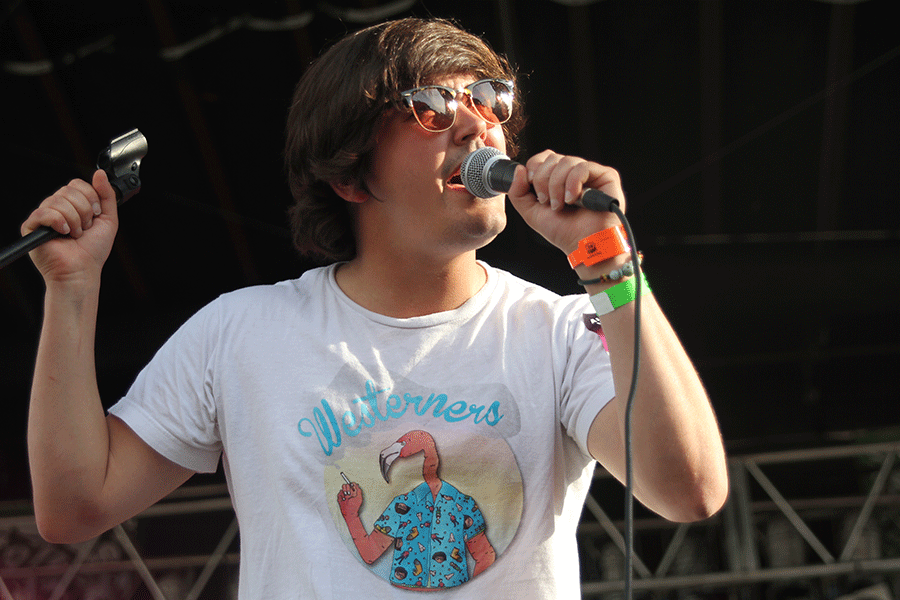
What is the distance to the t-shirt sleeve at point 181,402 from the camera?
158 centimetres

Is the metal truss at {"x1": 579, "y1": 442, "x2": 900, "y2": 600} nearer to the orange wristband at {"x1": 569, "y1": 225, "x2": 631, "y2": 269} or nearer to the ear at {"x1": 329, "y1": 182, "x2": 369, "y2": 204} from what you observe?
the ear at {"x1": 329, "y1": 182, "x2": 369, "y2": 204}

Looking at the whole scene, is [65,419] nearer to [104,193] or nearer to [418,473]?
[104,193]

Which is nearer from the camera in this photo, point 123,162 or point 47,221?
point 47,221

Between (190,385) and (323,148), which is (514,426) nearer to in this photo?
(190,385)

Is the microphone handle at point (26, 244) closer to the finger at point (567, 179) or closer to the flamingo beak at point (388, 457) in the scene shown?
the flamingo beak at point (388, 457)

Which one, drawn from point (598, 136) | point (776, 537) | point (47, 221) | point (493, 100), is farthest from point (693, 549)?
point (47, 221)

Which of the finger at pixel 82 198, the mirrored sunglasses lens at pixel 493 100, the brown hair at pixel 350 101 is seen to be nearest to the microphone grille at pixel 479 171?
the mirrored sunglasses lens at pixel 493 100

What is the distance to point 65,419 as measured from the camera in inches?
56.9

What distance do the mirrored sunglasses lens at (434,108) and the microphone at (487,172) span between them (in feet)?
0.42

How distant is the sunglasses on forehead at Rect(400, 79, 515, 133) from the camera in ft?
5.68

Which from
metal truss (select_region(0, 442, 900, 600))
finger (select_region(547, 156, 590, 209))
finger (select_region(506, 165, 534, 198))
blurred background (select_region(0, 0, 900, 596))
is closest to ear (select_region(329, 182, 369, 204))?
finger (select_region(506, 165, 534, 198))

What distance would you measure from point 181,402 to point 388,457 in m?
0.43

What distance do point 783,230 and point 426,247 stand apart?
155 inches

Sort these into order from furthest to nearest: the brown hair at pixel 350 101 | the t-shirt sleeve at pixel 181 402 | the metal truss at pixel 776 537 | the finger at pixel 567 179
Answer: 1. the metal truss at pixel 776 537
2. the brown hair at pixel 350 101
3. the t-shirt sleeve at pixel 181 402
4. the finger at pixel 567 179
